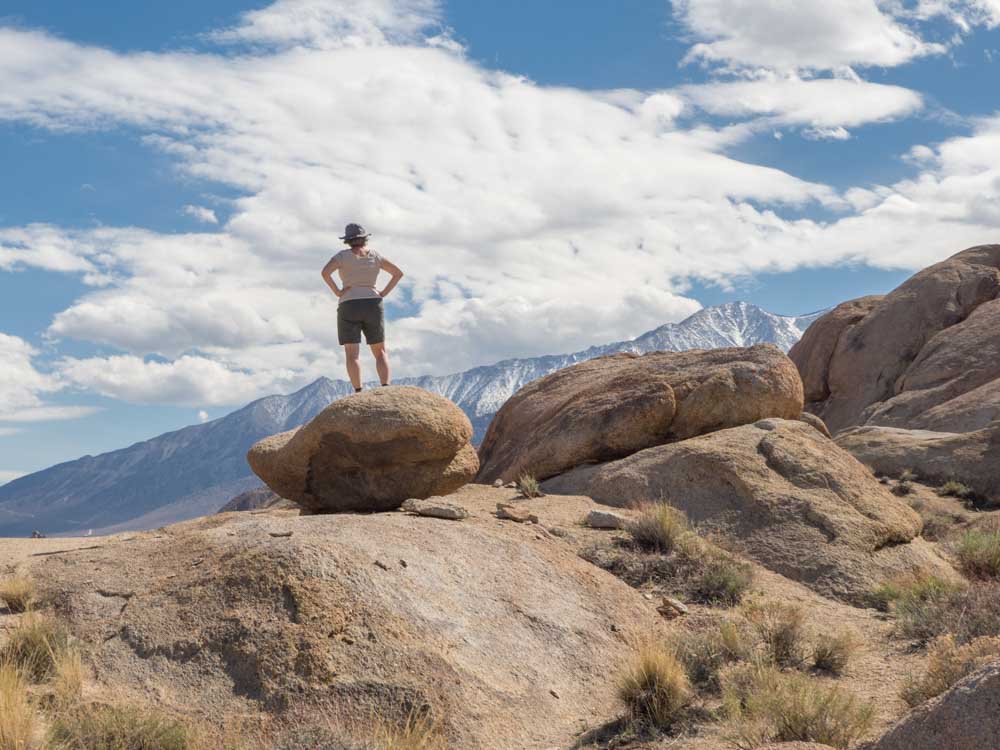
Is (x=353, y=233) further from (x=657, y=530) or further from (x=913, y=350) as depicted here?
(x=913, y=350)

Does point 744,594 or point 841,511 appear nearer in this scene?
point 744,594

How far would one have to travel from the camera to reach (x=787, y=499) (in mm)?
13344

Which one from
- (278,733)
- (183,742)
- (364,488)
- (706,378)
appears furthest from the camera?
(706,378)

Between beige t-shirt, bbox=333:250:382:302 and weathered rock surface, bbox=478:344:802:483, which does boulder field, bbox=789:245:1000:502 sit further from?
beige t-shirt, bbox=333:250:382:302

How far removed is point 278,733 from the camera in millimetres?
6828

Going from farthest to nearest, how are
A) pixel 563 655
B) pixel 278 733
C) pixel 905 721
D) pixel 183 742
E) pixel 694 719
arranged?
pixel 563 655 < pixel 694 719 < pixel 278 733 < pixel 183 742 < pixel 905 721

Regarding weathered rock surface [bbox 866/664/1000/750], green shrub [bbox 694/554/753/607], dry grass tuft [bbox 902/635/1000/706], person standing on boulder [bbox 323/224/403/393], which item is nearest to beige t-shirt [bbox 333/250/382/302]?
person standing on boulder [bbox 323/224/403/393]

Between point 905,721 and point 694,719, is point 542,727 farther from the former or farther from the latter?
point 905,721

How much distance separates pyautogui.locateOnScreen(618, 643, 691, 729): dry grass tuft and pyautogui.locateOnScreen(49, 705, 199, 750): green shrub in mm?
3540

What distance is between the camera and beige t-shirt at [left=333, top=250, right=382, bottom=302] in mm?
13812

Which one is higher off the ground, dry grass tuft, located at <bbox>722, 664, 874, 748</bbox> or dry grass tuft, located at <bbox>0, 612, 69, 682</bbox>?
dry grass tuft, located at <bbox>0, 612, 69, 682</bbox>

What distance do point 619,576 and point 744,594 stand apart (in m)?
1.52

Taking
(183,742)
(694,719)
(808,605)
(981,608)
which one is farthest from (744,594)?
(183,742)

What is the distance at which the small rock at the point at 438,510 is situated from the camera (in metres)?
11.4
